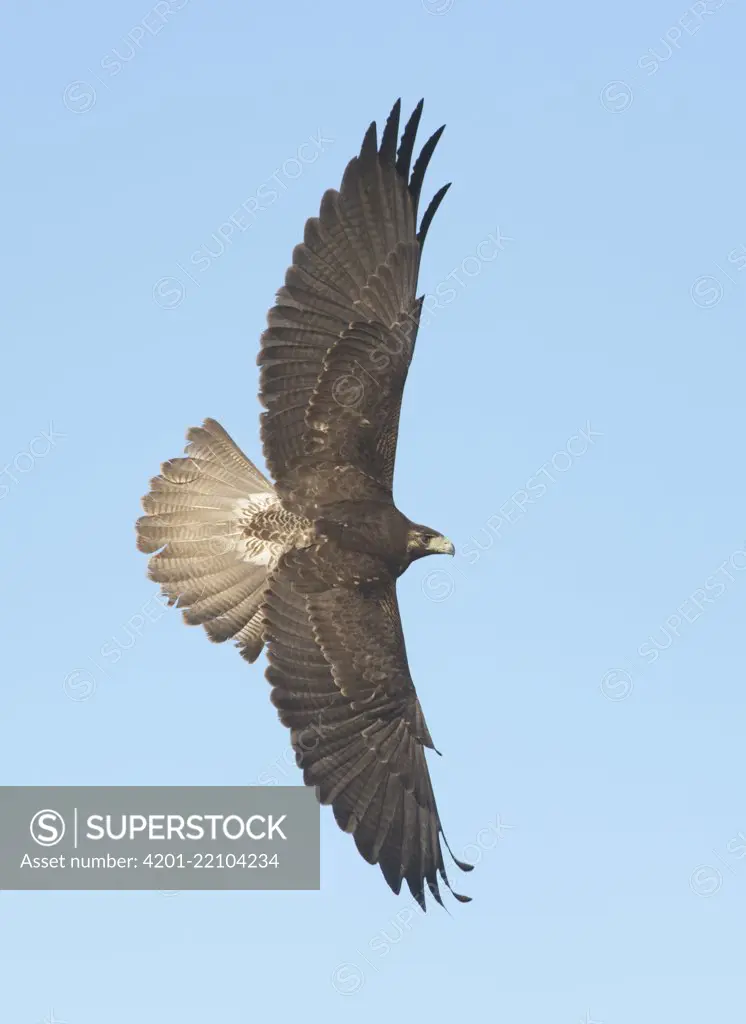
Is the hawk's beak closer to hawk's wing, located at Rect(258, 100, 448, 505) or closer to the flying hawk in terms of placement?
the flying hawk

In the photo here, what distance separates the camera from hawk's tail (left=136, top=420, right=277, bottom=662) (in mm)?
16406

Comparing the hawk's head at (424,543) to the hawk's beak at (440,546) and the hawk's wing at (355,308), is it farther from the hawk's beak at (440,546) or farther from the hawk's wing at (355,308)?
the hawk's wing at (355,308)

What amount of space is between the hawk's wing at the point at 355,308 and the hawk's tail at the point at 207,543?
892mm

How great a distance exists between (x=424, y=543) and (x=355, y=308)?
1913 millimetres

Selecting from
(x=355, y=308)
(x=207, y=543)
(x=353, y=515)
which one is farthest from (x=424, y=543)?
(x=355, y=308)

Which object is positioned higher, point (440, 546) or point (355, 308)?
point (355, 308)

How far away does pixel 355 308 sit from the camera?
15.5 m

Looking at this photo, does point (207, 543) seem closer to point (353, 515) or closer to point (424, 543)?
point (353, 515)

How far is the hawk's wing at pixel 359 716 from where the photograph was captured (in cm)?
1536

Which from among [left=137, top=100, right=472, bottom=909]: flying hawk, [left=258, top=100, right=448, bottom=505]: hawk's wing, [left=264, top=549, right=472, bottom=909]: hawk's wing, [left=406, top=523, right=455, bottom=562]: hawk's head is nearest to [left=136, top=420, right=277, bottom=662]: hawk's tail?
[left=137, top=100, right=472, bottom=909]: flying hawk

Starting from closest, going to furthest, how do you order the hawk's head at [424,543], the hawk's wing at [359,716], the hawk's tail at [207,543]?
the hawk's wing at [359,716]
the hawk's head at [424,543]
the hawk's tail at [207,543]

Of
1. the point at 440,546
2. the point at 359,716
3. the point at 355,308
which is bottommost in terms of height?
the point at 359,716

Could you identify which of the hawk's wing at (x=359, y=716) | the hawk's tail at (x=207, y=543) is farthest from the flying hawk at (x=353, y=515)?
the hawk's tail at (x=207, y=543)

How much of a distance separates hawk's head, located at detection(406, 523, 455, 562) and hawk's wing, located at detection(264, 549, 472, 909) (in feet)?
1.26
